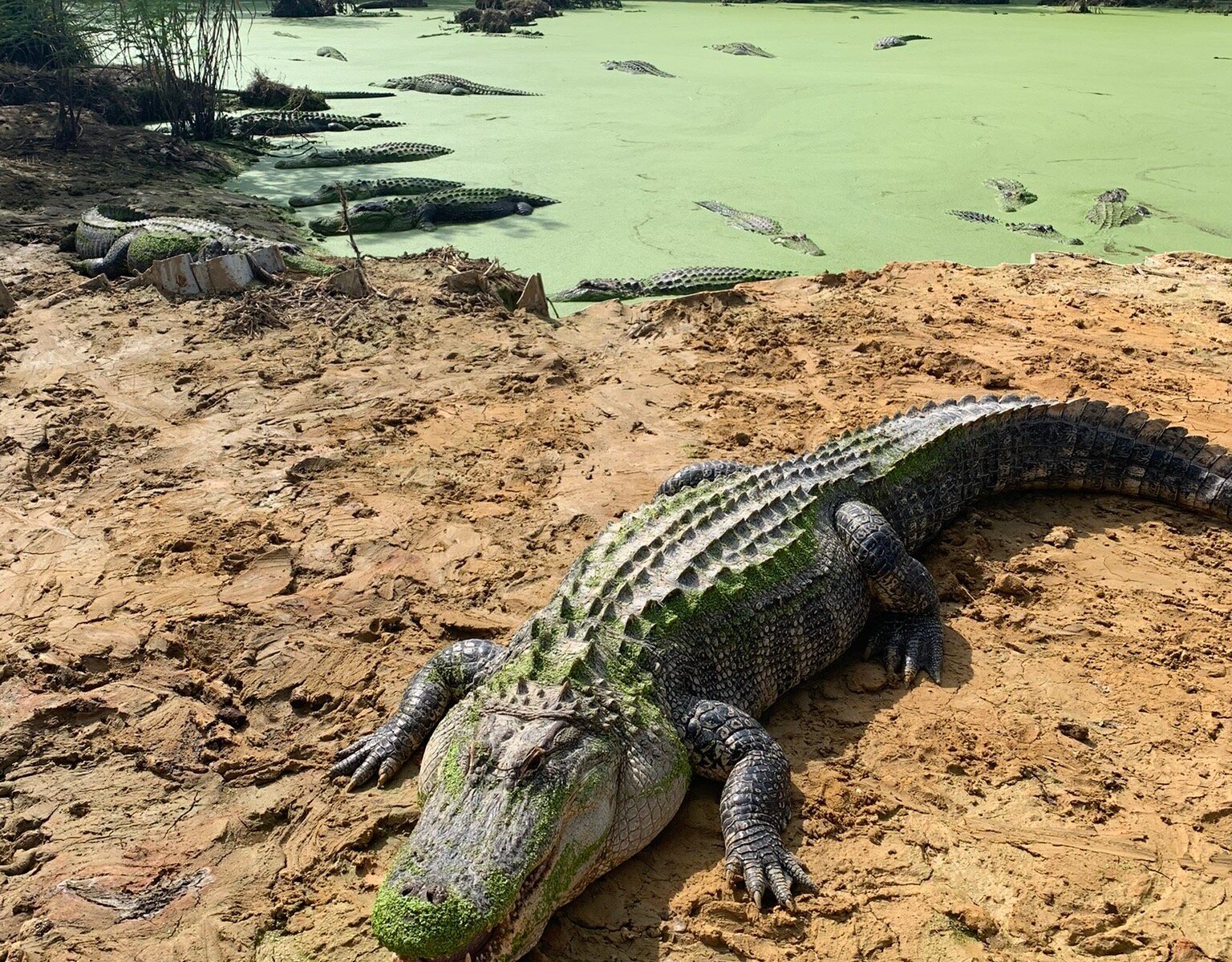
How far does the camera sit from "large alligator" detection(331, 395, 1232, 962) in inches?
88.0

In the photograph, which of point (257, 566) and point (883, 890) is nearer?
point (883, 890)

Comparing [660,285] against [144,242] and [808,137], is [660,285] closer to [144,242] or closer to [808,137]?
[144,242]

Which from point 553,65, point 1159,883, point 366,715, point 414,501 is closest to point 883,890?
point 1159,883

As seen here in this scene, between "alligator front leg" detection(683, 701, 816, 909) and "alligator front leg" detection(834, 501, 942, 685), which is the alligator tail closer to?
"alligator front leg" detection(834, 501, 942, 685)

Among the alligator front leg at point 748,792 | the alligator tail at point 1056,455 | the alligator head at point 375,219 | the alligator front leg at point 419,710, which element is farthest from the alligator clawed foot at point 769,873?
the alligator head at point 375,219

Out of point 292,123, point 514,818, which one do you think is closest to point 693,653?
point 514,818

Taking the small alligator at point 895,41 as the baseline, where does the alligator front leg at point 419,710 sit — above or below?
below

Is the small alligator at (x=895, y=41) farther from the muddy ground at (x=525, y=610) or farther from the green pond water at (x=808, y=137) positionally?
the muddy ground at (x=525, y=610)

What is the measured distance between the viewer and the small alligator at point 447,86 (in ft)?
43.3

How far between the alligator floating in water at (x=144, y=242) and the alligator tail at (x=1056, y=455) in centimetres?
558

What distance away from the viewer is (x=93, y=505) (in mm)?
4348

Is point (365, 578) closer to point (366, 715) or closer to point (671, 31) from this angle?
point (366, 715)

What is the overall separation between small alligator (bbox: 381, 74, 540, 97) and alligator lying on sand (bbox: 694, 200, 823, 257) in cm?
610

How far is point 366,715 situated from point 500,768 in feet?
3.27
